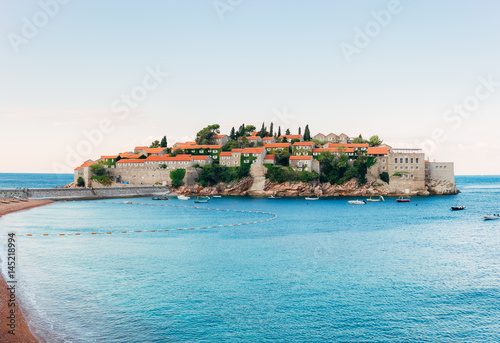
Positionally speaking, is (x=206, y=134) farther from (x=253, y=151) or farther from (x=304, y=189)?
(x=304, y=189)

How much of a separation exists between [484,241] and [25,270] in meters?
36.2

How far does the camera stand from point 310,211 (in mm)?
58969

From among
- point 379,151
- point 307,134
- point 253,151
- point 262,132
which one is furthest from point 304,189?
point 262,132

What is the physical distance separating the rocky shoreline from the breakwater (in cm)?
703

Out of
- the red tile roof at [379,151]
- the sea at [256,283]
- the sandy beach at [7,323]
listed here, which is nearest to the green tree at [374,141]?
the red tile roof at [379,151]

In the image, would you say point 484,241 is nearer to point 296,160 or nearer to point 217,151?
point 296,160

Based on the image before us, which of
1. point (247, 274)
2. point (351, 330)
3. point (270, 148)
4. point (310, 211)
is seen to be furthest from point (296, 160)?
point (351, 330)

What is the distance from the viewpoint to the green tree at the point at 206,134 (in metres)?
106

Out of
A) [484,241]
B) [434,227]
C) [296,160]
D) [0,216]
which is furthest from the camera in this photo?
[296,160]

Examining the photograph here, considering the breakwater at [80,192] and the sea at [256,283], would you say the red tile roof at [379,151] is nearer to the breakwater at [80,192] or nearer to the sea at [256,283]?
the breakwater at [80,192]

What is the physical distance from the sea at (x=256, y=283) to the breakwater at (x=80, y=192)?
3066cm

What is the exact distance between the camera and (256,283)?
69.0ft

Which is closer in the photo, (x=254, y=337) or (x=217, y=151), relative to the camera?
(x=254, y=337)

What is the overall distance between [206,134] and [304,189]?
33538mm
